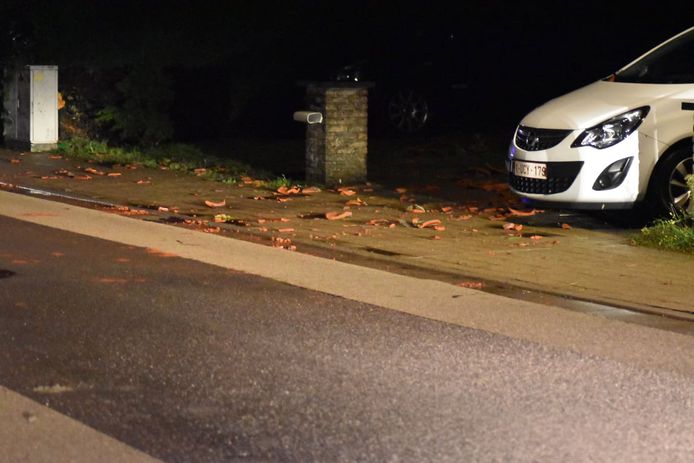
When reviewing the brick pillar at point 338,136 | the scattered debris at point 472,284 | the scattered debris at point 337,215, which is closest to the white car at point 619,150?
the scattered debris at point 337,215

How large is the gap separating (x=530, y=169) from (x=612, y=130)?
766mm

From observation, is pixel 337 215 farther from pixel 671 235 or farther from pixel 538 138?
pixel 671 235

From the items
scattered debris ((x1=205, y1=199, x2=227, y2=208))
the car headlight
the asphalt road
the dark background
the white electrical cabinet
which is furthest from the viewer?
the dark background

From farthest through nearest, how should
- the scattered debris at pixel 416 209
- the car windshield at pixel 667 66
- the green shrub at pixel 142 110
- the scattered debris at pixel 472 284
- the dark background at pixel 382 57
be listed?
1. the dark background at pixel 382 57
2. the green shrub at pixel 142 110
3. the scattered debris at pixel 416 209
4. the car windshield at pixel 667 66
5. the scattered debris at pixel 472 284

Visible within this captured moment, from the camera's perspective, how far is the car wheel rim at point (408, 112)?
21.0m

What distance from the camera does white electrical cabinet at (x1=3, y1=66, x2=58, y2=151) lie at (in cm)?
1967

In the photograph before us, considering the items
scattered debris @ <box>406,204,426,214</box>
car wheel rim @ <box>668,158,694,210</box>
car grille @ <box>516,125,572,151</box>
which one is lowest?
scattered debris @ <box>406,204,426,214</box>

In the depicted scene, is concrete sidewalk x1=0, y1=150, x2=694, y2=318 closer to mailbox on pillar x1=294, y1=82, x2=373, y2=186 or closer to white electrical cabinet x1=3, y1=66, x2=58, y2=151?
mailbox on pillar x1=294, y1=82, x2=373, y2=186

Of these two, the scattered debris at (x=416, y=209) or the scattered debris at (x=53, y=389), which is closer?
the scattered debris at (x=53, y=389)

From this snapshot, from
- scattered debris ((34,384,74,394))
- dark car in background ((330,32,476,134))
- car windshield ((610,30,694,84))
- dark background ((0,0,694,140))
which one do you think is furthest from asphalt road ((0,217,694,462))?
dark car in background ((330,32,476,134))

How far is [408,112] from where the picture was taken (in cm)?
2098

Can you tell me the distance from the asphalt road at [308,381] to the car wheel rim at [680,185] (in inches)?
164

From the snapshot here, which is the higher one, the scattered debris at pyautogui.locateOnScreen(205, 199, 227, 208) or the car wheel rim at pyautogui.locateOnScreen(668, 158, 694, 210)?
the car wheel rim at pyautogui.locateOnScreen(668, 158, 694, 210)

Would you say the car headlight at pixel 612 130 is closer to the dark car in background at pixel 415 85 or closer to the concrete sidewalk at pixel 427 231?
the concrete sidewalk at pixel 427 231
